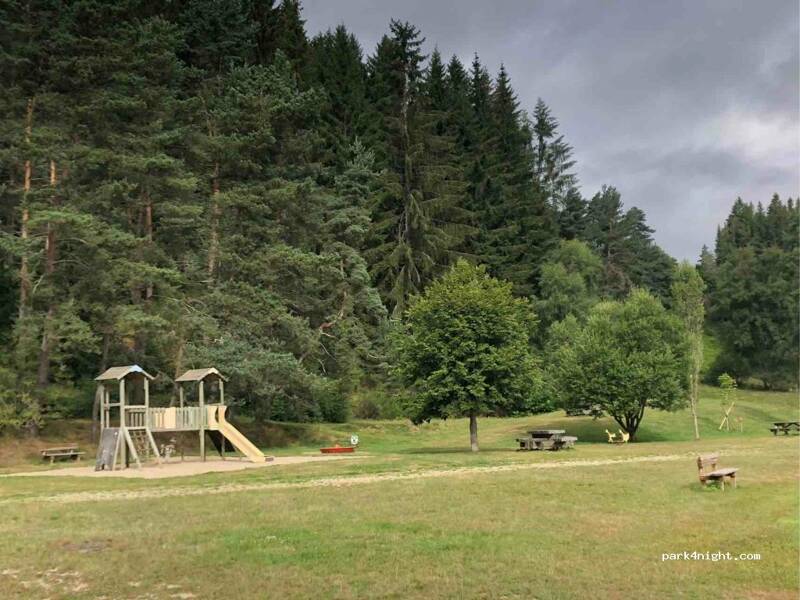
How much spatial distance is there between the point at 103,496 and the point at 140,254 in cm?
2069

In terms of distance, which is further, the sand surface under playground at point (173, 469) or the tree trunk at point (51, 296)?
the tree trunk at point (51, 296)

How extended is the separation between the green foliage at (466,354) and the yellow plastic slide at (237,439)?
658cm

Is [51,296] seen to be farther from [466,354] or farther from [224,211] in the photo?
[466,354]

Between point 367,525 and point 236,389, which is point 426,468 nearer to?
point 367,525

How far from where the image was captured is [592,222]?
91.3 meters

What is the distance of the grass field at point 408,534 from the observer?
8.64m

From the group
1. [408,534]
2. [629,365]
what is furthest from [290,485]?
[629,365]

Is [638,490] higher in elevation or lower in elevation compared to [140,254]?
lower

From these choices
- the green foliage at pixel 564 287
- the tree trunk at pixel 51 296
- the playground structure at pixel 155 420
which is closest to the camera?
the playground structure at pixel 155 420

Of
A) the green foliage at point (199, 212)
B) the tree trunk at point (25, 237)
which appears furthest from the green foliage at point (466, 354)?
the tree trunk at point (25, 237)

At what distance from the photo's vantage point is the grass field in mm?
8641

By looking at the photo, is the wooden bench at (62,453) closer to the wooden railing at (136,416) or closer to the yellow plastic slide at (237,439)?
the wooden railing at (136,416)

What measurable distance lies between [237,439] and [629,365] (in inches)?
869

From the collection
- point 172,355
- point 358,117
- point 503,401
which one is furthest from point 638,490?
point 358,117
